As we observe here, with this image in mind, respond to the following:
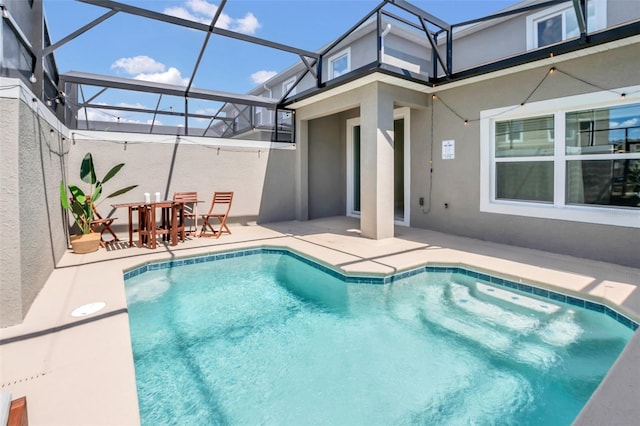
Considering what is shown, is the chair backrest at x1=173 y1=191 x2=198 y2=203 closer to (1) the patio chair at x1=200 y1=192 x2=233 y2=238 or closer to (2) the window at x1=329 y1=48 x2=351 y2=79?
(1) the patio chair at x1=200 y1=192 x2=233 y2=238

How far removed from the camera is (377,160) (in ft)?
20.6

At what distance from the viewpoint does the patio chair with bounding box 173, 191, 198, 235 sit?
7071 mm

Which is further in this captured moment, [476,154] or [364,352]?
[476,154]

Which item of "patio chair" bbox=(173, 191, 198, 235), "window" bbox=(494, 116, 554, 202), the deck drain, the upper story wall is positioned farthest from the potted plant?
"window" bbox=(494, 116, 554, 202)

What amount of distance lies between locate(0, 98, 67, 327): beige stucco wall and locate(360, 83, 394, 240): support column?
4.92 metres

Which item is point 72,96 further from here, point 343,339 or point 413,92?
point 343,339

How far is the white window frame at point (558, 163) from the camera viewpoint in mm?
4711

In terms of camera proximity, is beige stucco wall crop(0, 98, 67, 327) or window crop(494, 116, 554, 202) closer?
beige stucco wall crop(0, 98, 67, 327)

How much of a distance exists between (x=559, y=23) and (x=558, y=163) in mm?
4632

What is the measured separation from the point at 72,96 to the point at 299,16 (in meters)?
5.26

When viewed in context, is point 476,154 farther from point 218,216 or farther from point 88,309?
point 88,309

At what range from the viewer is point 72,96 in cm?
714

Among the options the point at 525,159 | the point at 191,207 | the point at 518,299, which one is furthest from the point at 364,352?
the point at 191,207

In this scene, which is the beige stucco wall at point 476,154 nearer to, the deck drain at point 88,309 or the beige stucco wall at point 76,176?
the beige stucco wall at point 76,176
